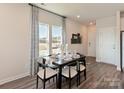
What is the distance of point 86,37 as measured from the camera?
31.6 feet

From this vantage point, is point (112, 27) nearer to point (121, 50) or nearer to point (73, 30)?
point (121, 50)

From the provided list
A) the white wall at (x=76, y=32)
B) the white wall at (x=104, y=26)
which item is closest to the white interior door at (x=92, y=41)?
the white wall at (x=76, y=32)

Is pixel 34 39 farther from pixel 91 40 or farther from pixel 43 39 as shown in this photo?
pixel 91 40

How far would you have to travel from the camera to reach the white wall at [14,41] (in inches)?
142

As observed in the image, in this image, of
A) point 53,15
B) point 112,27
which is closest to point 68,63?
point 53,15

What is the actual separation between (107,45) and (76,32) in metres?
2.34

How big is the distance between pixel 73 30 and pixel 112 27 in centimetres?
241

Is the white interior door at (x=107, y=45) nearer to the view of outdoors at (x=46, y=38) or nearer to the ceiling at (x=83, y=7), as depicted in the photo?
the ceiling at (x=83, y=7)

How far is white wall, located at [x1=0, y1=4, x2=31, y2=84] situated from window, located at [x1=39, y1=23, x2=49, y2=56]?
759 millimetres

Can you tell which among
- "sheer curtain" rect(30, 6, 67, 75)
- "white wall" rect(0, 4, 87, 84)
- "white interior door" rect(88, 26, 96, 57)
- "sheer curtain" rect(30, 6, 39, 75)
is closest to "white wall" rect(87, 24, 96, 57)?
"white interior door" rect(88, 26, 96, 57)

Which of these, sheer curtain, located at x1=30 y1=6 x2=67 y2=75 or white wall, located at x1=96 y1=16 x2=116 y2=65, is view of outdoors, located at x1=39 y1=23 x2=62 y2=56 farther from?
white wall, located at x1=96 y1=16 x2=116 y2=65

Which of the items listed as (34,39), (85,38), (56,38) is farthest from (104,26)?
(34,39)

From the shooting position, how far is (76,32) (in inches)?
324

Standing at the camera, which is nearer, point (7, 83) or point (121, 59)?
point (7, 83)
